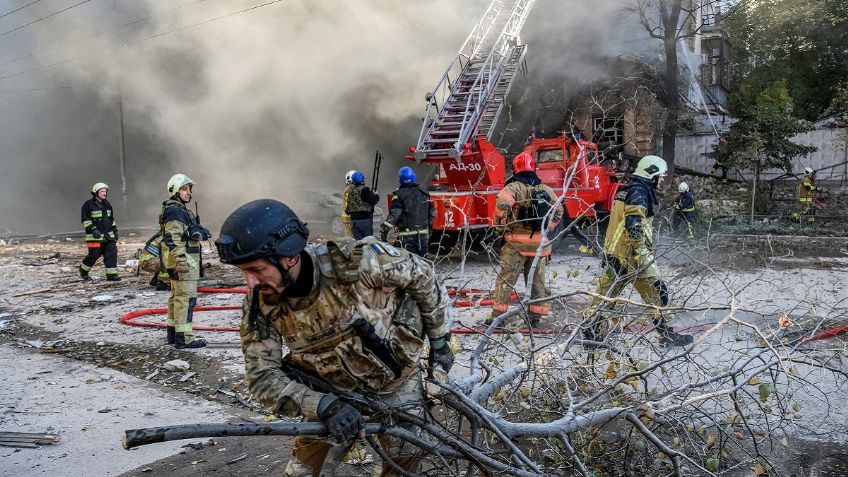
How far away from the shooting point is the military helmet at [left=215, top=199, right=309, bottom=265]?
205 cm

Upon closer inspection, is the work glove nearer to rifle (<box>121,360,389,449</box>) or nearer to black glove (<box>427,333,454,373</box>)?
rifle (<box>121,360,389,449</box>)

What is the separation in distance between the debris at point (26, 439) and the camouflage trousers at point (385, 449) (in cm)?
227

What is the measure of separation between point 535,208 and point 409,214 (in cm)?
231

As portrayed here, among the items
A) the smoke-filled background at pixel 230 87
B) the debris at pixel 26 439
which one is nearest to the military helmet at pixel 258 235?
the debris at pixel 26 439

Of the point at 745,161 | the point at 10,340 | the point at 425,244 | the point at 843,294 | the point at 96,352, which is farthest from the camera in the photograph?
the point at 745,161

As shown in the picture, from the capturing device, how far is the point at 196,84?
20.7m

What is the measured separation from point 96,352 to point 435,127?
6.56 m

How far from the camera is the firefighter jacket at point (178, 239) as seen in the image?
582 centimetres

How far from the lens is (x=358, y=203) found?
346 inches

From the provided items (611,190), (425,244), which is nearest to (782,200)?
(611,190)

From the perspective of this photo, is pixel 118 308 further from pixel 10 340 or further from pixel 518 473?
pixel 518 473

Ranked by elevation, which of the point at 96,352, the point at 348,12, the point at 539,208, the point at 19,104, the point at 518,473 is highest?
the point at 348,12

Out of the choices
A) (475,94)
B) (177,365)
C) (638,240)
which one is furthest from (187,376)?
(475,94)

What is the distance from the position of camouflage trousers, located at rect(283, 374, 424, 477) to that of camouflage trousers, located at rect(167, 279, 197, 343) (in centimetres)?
372
